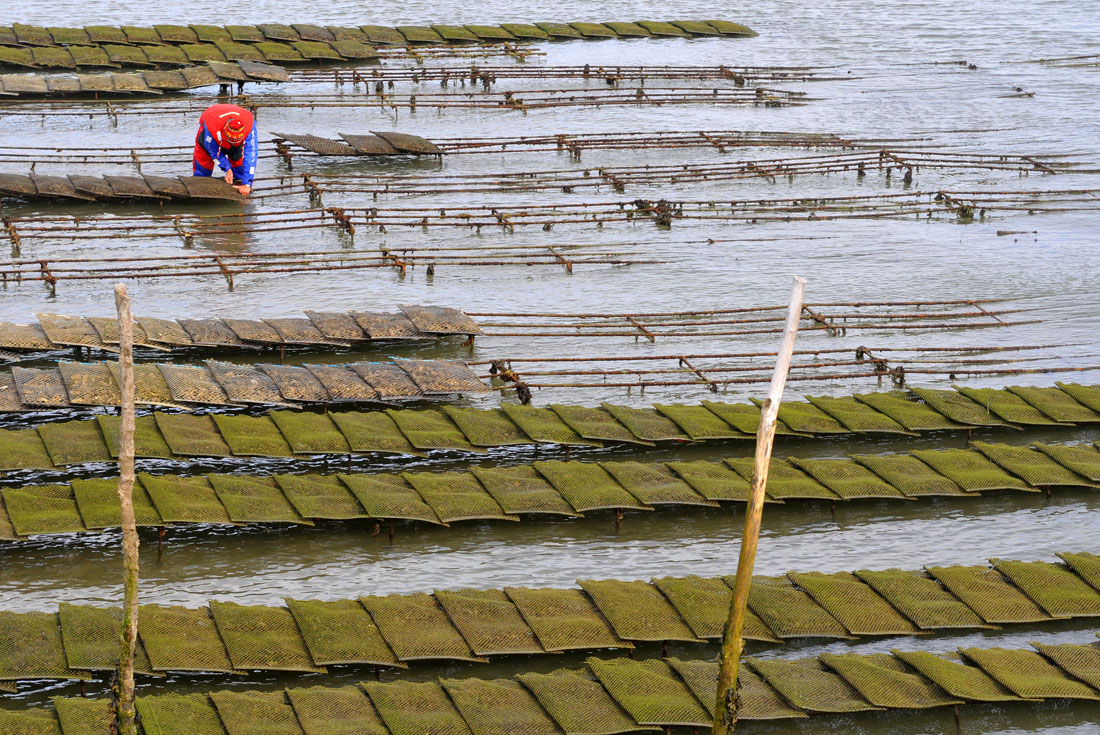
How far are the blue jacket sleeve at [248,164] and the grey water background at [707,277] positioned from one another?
7.57 feet

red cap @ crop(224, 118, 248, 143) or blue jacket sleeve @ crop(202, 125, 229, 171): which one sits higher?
Answer: red cap @ crop(224, 118, 248, 143)

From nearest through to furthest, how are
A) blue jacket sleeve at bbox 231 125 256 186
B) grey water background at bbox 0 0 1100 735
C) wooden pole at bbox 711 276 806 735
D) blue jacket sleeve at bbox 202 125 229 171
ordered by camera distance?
1. wooden pole at bbox 711 276 806 735
2. grey water background at bbox 0 0 1100 735
3. blue jacket sleeve at bbox 231 125 256 186
4. blue jacket sleeve at bbox 202 125 229 171

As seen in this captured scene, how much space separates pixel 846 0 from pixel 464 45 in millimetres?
31171

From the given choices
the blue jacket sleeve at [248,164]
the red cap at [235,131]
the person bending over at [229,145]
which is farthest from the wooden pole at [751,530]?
the blue jacket sleeve at [248,164]

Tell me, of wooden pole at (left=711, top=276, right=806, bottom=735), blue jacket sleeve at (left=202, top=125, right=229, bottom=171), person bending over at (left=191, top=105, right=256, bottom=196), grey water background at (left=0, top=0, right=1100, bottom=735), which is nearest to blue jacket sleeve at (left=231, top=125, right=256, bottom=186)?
person bending over at (left=191, top=105, right=256, bottom=196)

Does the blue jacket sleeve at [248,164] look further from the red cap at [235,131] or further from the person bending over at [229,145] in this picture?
the red cap at [235,131]

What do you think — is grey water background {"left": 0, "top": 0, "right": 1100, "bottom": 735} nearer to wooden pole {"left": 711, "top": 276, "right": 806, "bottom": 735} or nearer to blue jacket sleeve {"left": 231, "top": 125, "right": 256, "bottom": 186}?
blue jacket sleeve {"left": 231, "top": 125, "right": 256, "bottom": 186}

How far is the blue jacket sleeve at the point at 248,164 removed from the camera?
5138cm

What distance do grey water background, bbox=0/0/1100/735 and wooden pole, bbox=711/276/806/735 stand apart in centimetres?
728

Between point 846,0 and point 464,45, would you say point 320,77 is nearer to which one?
point 464,45

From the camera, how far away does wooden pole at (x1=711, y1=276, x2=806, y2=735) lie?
1509 centimetres

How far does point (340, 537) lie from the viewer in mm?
29219

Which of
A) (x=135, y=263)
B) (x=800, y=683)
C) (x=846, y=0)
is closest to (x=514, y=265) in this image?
(x=135, y=263)

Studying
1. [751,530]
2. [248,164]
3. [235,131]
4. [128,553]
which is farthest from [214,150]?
[751,530]
